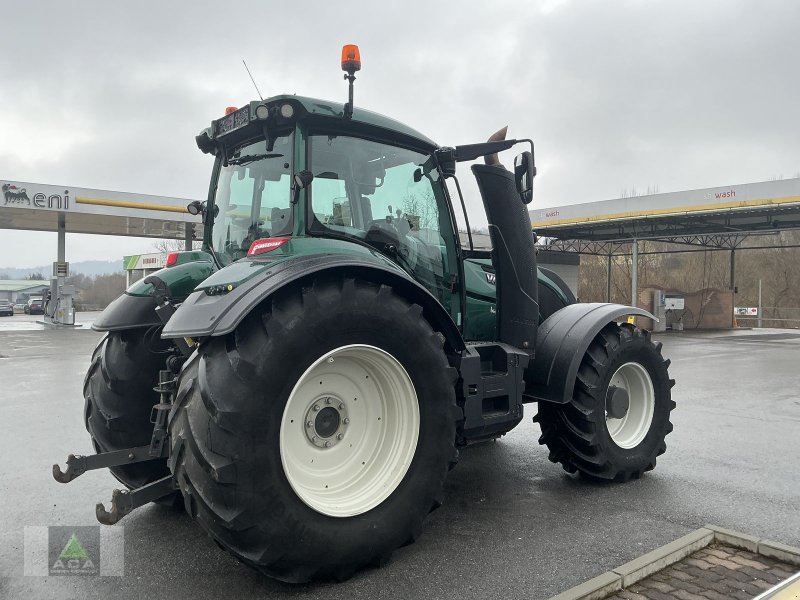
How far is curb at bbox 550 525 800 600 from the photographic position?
2725 mm

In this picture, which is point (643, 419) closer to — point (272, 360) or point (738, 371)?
point (272, 360)

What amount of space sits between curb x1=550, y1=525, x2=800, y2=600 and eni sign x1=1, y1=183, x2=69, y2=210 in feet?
76.8

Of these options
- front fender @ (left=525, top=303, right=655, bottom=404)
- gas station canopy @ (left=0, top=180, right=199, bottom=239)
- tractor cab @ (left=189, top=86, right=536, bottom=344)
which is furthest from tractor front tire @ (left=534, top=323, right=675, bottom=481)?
gas station canopy @ (left=0, top=180, right=199, bottom=239)

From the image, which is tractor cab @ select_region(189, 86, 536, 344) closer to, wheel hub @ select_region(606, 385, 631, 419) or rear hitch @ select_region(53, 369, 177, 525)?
rear hitch @ select_region(53, 369, 177, 525)

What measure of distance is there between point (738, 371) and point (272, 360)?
39.2ft

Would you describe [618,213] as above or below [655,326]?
above

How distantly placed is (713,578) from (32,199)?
2403cm

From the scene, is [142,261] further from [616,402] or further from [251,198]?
[616,402]

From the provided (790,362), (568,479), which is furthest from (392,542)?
(790,362)

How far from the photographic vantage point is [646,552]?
3.28m

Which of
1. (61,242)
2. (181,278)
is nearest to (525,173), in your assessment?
(181,278)

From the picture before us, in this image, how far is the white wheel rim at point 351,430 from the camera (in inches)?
117

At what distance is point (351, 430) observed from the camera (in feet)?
10.5

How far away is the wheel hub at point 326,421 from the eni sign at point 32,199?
73.3 ft
